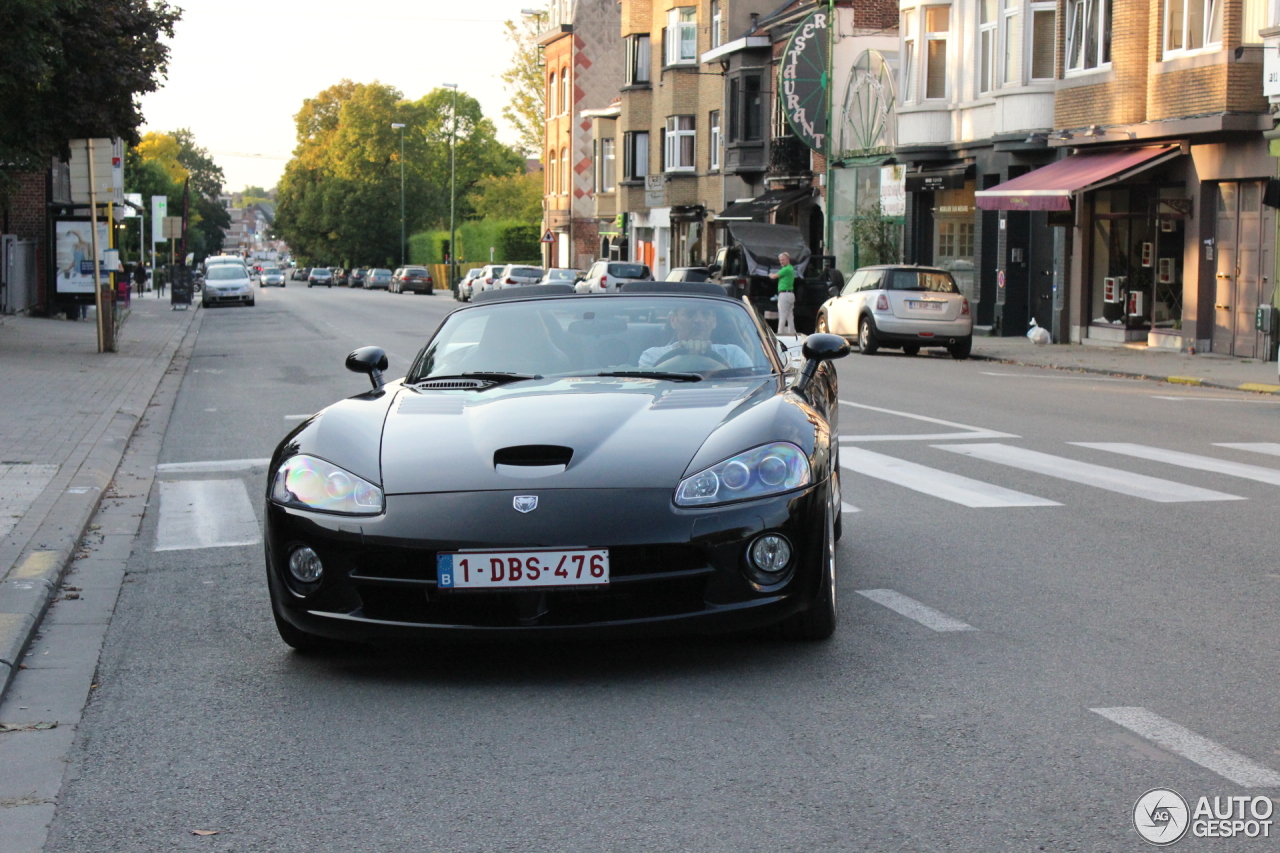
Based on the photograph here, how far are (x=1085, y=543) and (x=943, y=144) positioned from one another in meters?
27.8

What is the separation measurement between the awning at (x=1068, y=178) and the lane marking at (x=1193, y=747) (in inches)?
897

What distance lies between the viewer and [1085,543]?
777cm

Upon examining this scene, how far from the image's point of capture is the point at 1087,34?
1131 inches

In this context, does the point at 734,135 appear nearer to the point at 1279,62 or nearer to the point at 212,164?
the point at 1279,62

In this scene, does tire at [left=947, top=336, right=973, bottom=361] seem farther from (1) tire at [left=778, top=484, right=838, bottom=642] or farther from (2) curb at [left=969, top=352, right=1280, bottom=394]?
(1) tire at [left=778, top=484, right=838, bottom=642]

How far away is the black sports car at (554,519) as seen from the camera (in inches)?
197

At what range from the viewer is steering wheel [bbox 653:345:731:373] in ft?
21.4

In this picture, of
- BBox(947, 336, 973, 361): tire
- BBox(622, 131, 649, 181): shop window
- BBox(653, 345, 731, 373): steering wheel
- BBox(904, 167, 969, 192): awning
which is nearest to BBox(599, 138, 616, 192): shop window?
Answer: BBox(622, 131, 649, 181): shop window

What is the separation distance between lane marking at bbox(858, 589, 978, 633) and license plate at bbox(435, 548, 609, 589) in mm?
1598

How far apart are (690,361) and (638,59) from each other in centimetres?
5697

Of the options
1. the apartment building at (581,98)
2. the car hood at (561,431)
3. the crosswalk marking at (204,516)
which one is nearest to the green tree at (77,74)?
the crosswalk marking at (204,516)

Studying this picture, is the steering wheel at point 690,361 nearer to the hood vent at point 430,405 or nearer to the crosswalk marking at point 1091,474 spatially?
the hood vent at point 430,405

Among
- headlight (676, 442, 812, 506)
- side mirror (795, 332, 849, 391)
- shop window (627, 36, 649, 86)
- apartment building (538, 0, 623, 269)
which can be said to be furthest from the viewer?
apartment building (538, 0, 623, 269)

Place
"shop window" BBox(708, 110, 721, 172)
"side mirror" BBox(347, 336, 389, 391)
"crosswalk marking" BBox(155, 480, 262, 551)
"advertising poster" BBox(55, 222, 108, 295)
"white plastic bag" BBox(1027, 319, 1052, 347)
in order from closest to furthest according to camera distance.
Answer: "side mirror" BBox(347, 336, 389, 391) < "crosswalk marking" BBox(155, 480, 262, 551) < "white plastic bag" BBox(1027, 319, 1052, 347) < "advertising poster" BBox(55, 222, 108, 295) < "shop window" BBox(708, 110, 721, 172)
